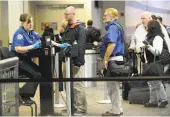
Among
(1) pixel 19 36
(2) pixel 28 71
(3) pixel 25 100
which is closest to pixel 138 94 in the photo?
(2) pixel 28 71

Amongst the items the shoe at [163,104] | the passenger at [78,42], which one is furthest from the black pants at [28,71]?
the shoe at [163,104]

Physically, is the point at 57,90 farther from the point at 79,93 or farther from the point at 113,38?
the point at 113,38

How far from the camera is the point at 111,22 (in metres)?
5.33

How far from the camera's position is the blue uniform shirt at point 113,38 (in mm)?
5238

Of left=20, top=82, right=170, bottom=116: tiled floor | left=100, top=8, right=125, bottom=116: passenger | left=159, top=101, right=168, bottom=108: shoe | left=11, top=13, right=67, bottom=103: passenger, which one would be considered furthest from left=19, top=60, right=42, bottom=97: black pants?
left=159, top=101, right=168, bottom=108: shoe

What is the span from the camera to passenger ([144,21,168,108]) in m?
5.44

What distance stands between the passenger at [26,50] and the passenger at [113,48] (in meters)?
0.62

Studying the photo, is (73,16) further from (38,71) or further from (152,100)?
(152,100)

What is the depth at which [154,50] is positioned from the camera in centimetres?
565

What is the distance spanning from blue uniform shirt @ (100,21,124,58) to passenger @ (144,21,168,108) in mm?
502

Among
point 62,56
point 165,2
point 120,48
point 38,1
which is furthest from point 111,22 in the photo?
point 38,1

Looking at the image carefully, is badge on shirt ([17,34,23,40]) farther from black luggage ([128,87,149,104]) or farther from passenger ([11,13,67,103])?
black luggage ([128,87,149,104])

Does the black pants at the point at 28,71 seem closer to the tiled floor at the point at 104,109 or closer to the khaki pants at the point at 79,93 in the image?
the tiled floor at the point at 104,109

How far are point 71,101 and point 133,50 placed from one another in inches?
79.8
